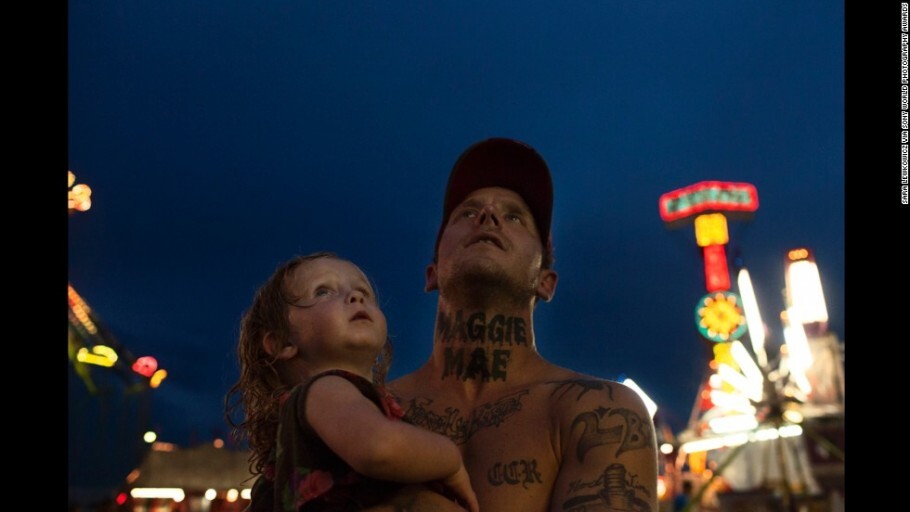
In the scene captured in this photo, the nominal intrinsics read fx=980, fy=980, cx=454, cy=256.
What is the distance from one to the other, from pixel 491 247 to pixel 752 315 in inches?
1332

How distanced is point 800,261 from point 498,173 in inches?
1285

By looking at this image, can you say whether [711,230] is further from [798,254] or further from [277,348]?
[277,348]

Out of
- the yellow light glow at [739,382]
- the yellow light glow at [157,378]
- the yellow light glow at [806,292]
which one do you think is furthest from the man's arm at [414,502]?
the yellow light glow at [157,378]

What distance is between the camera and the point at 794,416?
30.9 meters

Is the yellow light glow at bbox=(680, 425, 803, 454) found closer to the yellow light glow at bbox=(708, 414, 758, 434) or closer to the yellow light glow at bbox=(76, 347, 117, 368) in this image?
the yellow light glow at bbox=(708, 414, 758, 434)

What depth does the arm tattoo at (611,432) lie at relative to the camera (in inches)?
134

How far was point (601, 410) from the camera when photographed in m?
3.46

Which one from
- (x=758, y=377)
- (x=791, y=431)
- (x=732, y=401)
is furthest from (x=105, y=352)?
(x=791, y=431)

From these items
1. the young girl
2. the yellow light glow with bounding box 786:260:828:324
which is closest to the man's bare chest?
the young girl

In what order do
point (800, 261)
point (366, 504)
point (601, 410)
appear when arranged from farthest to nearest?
point (800, 261) → point (601, 410) → point (366, 504)

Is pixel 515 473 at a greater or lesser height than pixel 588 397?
lesser
